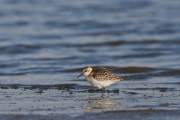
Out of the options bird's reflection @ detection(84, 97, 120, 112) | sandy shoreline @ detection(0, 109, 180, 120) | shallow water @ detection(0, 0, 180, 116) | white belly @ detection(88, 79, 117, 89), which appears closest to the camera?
sandy shoreline @ detection(0, 109, 180, 120)

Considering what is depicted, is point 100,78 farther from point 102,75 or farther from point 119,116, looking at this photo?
point 119,116

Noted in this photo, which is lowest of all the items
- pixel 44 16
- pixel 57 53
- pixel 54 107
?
pixel 54 107

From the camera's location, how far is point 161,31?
959 inches

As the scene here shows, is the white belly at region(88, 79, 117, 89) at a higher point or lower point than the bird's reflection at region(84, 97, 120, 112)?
higher

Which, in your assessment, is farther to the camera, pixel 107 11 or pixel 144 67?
pixel 107 11

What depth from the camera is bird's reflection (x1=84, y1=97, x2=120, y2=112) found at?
13.0 meters

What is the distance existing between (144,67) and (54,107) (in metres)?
5.32

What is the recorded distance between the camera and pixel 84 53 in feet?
67.8

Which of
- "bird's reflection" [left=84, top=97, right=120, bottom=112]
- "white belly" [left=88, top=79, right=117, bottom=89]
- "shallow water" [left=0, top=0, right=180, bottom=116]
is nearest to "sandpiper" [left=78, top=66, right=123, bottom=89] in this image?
"white belly" [left=88, top=79, right=117, bottom=89]

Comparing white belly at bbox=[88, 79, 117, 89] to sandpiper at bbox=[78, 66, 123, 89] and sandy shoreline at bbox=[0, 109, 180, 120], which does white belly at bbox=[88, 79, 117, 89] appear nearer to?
sandpiper at bbox=[78, 66, 123, 89]

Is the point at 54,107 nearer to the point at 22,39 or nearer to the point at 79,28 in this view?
the point at 22,39

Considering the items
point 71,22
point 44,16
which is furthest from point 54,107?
point 44,16

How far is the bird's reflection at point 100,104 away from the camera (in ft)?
42.7

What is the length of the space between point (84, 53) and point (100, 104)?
7206mm
